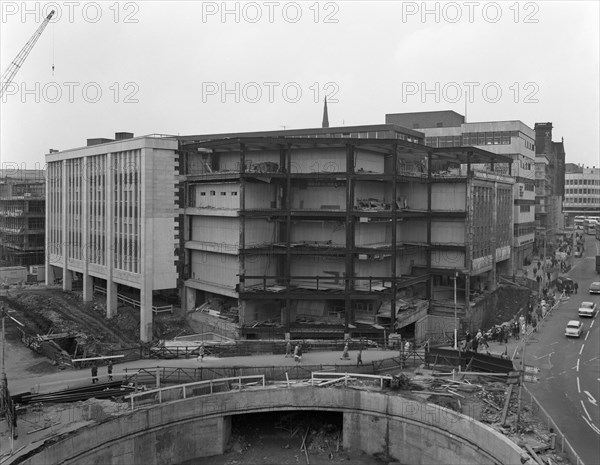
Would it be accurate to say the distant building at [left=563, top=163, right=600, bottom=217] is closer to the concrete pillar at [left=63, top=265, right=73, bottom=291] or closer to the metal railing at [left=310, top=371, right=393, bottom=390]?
the concrete pillar at [left=63, top=265, right=73, bottom=291]

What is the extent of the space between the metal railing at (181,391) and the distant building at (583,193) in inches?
6050

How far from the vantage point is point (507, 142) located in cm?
7312

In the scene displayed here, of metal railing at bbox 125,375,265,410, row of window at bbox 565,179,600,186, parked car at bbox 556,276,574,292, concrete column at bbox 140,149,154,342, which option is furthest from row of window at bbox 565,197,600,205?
metal railing at bbox 125,375,265,410

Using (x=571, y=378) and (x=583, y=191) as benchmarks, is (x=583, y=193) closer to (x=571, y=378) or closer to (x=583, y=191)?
(x=583, y=191)

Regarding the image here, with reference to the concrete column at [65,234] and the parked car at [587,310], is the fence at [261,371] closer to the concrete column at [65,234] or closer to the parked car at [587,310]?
the parked car at [587,310]

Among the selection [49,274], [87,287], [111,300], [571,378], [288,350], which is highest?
[49,274]

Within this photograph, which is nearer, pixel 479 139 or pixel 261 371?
pixel 261 371

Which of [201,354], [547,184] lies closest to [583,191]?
[547,184]

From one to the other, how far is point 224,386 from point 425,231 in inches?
1054

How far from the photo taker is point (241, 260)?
43844 millimetres

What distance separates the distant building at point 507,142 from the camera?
239 ft

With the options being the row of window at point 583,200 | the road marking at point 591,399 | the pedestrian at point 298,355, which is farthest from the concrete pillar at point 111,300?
the row of window at point 583,200

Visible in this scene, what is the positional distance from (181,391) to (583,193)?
161 m

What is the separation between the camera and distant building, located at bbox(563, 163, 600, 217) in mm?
163125
